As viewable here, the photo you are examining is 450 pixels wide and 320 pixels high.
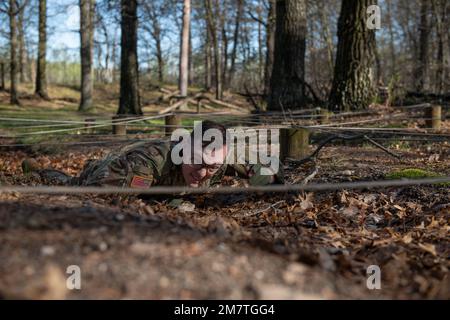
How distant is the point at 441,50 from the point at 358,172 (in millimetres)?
23575

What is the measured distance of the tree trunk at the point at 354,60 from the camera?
9625mm

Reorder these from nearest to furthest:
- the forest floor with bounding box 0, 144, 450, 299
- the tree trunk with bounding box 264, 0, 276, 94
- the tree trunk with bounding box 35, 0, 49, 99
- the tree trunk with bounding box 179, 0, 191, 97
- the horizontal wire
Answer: the forest floor with bounding box 0, 144, 450, 299, the horizontal wire, the tree trunk with bounding box 179, 0, 191, 97, the tree trunk with bounding box 264, 0, 276, 94, the tree trunk with bounding box 35, 0, 49, 99

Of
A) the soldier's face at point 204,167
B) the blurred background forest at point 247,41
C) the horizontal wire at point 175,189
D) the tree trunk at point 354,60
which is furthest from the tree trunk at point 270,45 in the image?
the horizontal wire at point 175,189

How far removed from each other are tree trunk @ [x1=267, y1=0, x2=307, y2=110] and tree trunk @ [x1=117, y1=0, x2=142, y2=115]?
14.8 feet

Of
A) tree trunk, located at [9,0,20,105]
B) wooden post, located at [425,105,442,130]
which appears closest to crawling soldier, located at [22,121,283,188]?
wooden post, located at [425,105,442,130]

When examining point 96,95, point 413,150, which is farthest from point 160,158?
point 96,95

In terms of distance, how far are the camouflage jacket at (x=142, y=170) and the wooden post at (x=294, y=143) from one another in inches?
54.7

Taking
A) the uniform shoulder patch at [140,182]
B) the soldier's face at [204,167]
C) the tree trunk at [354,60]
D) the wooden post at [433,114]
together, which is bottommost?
the uniform shoulder patch at [140,182]

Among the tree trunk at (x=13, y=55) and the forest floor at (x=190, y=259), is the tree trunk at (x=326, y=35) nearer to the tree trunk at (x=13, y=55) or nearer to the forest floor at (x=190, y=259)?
the tree trunk at (x=13, y=55)

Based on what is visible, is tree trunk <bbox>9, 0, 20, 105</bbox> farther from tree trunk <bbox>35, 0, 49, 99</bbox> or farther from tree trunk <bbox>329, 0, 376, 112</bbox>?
tree trunk <bbox>329, 0, 376, 112</bbox>

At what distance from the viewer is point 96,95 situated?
35875 millimetres

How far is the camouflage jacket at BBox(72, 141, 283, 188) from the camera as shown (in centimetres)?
444

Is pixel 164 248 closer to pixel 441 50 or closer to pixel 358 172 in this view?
pixel 358 172
